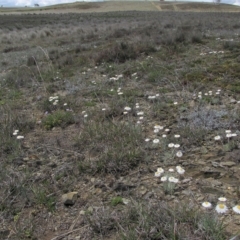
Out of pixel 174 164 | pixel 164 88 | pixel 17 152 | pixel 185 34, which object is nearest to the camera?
pixel 174 164

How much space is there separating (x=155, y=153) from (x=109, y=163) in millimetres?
557

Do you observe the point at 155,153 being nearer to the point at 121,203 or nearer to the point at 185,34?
the point at 121,203

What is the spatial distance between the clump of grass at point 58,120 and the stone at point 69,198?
172cm

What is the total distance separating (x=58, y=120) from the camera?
14.3 ft

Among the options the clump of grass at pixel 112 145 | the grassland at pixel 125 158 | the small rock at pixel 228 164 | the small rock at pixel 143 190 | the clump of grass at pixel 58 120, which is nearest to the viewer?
the grassland at pixel 125 158

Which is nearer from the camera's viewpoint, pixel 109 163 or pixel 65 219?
pixel 65 219

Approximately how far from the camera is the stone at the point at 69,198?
8.61 feet

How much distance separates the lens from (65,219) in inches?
96.7

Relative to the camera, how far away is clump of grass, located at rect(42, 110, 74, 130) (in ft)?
14.1

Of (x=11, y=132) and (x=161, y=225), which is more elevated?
(x=161, y=225)

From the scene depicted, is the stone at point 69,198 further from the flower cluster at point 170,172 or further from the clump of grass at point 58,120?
the clump of grass at point 58,120

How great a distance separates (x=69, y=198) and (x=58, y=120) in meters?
1.91

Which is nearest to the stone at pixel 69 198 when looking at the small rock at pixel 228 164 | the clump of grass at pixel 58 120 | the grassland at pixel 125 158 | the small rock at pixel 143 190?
the grassland at pixel 125 158

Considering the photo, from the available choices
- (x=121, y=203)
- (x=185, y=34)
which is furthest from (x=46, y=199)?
(x=185, y=34)
